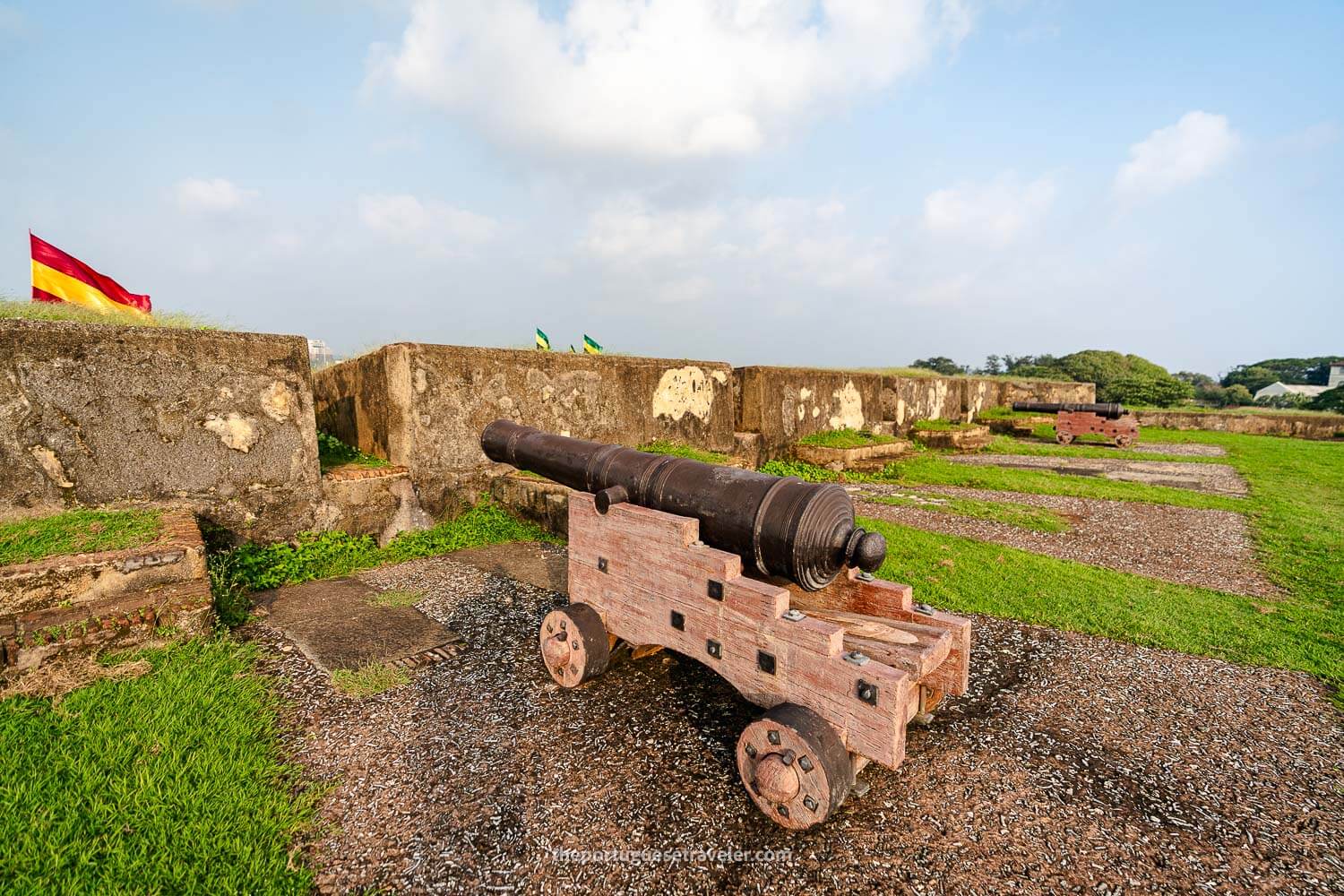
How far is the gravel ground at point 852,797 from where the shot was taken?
1.91 m

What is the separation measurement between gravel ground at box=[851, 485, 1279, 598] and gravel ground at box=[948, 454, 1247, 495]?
8.49 feet

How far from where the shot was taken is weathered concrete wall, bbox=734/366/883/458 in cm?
997

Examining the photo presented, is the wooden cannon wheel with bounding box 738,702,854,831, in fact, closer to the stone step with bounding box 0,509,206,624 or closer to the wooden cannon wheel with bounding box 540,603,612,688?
the wooden cannon wheel with bounding box 540,603,612,688

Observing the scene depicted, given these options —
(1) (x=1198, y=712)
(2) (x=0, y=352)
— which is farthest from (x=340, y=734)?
(1) (x=1198, y=712)

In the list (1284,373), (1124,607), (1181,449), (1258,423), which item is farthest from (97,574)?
(1284,373)

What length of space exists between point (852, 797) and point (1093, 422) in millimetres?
16690

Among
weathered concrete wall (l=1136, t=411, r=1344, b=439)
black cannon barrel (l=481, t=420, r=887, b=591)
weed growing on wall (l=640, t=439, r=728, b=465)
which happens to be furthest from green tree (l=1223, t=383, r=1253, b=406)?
black cannon barrel (l=481, t=420, r=887, b=591)

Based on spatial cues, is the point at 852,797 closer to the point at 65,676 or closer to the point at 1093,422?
the point at 65,676

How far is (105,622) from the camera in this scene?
9.96ft

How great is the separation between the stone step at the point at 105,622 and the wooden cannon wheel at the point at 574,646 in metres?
2.07

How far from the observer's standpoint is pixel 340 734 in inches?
101

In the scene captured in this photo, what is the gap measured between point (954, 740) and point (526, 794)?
6.33 feet

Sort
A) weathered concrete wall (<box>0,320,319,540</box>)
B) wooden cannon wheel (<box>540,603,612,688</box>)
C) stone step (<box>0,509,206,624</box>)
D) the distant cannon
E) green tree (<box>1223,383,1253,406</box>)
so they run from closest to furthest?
stone step (<box>0,509,206,624</box>) → wooden cannon wheel (<box>540,603,612,688</box>) → weathered concrete wall (<box>0,320,319,540</box>) → the distant cannon → green tree (<box>1223,383,1253,406</box>)

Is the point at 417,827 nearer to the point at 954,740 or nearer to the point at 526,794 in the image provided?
the point at 526,794
